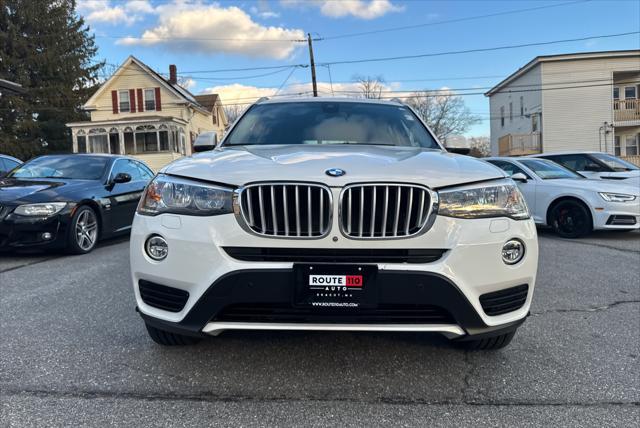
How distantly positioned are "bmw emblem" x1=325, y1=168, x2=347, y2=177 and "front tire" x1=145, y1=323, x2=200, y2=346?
4.10 feet

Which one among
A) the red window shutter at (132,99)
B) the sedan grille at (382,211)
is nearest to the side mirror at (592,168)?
the sedan grille at (382,211)

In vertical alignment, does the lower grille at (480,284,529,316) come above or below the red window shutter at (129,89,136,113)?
below

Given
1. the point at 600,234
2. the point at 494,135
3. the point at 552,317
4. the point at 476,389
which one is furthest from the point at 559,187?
the point at 494,135

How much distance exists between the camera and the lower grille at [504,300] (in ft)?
7.83

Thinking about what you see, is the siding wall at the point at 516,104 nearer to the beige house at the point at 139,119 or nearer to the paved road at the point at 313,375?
the beige house at the point at 139,119

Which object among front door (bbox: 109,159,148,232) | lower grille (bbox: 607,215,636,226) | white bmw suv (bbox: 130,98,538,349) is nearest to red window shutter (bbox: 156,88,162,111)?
front door (bbox: 109,159,148,232)

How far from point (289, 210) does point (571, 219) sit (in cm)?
717

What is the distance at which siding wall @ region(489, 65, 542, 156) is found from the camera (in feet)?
94.4

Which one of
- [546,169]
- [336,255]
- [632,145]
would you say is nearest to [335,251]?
[336,255]

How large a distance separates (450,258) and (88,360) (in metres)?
2.20

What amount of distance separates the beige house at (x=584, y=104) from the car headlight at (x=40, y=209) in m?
27.6

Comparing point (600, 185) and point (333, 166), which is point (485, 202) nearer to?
point (333, 166)

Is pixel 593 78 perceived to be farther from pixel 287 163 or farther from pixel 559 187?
pixel 287 163

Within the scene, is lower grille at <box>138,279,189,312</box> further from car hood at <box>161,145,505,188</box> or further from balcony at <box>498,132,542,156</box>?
balcony at <box>498,132,542,156</box>
